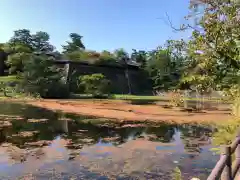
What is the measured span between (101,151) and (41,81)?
22.5 meters

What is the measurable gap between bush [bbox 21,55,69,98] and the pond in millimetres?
16987

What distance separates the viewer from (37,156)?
7152 mm

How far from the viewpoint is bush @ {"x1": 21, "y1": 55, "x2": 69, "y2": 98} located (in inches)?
1150

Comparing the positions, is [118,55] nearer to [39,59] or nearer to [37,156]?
[39,59]

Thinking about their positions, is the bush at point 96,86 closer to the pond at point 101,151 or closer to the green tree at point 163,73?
the green tree at point 163,73

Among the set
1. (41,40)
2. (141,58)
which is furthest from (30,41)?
(141,58)

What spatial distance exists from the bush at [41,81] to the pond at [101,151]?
55.7 feet

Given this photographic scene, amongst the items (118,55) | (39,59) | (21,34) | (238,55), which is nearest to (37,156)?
(238,55)

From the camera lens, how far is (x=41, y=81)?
29234mm

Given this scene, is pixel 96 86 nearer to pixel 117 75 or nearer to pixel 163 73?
pixel 117 75

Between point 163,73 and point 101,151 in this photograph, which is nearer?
point 101,151

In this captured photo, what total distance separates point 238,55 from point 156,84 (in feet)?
131

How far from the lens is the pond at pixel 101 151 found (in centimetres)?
605

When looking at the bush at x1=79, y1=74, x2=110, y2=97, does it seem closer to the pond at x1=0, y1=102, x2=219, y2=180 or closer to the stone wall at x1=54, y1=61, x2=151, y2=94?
the stone wall at x1=54, y1=61, x2=151, y2=94
